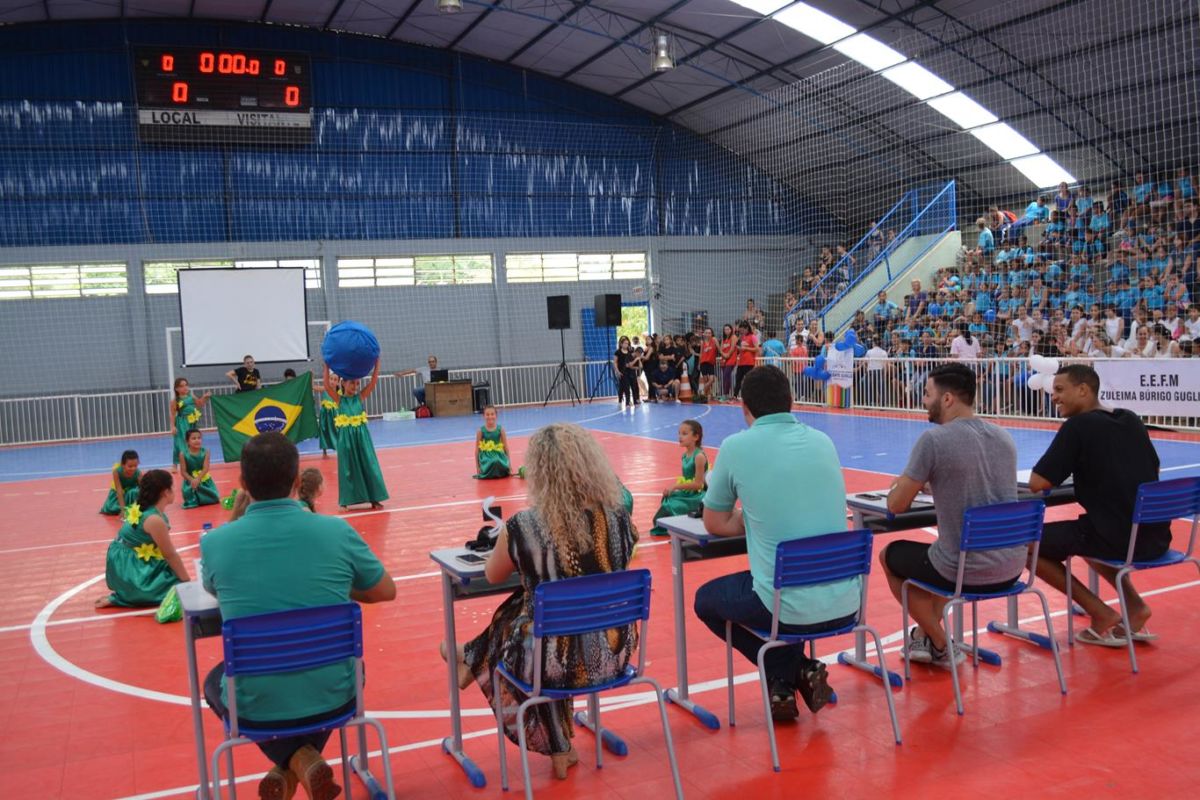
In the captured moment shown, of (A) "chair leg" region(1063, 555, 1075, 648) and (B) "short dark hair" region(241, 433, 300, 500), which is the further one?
(A) "chair leg" region(1063, 555, 1075, 648)

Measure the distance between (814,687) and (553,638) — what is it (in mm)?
1373

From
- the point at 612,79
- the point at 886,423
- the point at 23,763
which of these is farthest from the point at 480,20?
the point at 23,763

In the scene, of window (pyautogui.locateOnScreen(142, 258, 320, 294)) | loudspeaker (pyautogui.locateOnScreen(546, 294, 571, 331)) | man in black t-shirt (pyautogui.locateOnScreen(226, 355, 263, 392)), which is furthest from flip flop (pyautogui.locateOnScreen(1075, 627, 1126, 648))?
window (pyautogui.locateOnScreen(142, 258, 320, 294))

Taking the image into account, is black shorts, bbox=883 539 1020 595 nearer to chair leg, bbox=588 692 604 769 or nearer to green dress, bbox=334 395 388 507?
chair leg, bbox=588 692 604 769

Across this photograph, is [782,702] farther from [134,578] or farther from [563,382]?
[563,382]

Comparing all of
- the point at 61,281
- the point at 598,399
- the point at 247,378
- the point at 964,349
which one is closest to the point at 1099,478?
the point at 964,349

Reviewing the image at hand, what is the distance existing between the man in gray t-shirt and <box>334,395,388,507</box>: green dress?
23.1 ft

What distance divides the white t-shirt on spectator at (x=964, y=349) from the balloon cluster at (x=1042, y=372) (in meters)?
2.14

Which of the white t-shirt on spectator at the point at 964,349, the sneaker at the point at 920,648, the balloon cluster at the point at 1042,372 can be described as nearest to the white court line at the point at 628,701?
the sneaker at the point at 920,648

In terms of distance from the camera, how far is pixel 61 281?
883 inches

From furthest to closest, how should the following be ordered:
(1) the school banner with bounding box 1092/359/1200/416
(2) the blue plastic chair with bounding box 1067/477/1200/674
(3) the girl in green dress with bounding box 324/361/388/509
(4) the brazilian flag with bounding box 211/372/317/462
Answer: (4) the brazilian flag with bounding box 211/372/317/462 → (1) the school banner with bounding box 1092/359/1200/416 → (3) the girl in green dress with bounding box 324/361/388/509 → (2) the blue plastic chair with bounding box 1067/477/1200/674

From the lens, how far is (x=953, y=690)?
486cm

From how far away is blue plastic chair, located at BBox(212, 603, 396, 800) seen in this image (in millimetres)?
3367

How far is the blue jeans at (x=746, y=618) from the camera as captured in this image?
4.38m
